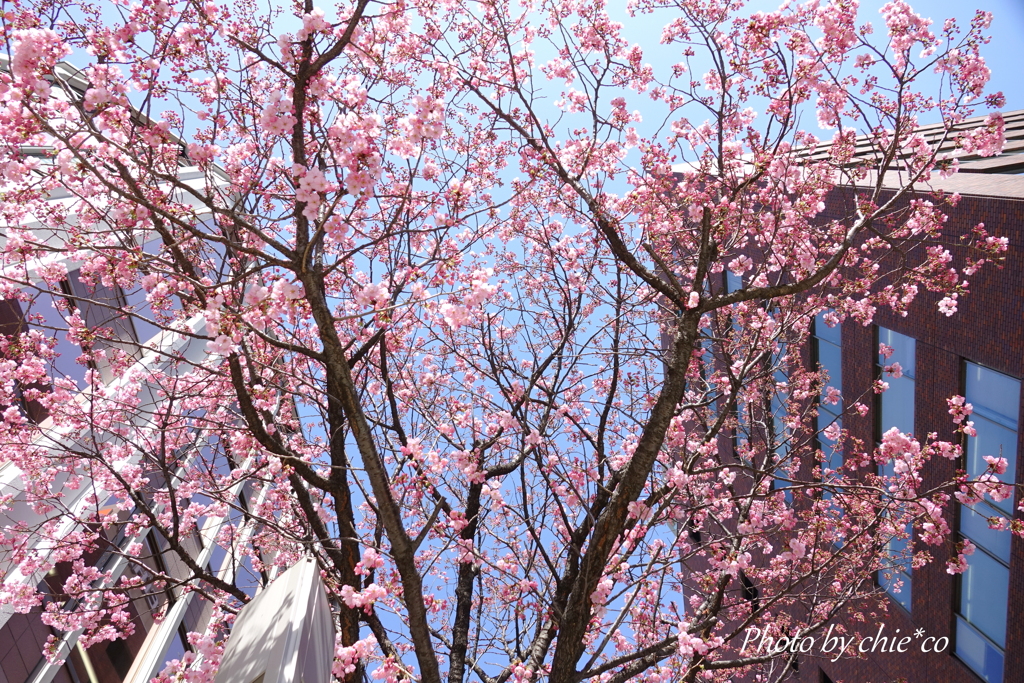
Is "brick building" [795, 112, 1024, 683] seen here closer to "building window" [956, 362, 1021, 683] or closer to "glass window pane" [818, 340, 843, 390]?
"building window" [956, 362, 1021, 683]

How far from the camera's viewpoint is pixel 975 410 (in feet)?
33.8

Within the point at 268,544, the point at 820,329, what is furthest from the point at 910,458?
the point at 268,544

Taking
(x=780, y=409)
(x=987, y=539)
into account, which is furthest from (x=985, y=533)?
(x=780, y=409)

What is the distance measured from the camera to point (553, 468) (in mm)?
8305

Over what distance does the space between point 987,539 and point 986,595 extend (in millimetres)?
990

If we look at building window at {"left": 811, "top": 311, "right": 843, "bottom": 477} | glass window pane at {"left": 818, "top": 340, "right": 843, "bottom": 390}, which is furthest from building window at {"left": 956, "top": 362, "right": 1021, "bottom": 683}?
glass window pane at {"left": 818, "top": 340, "right": 843, "bottom": 390}

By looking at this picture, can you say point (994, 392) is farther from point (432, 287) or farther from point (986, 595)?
point (432, 287)

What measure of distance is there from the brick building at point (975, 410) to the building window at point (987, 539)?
0.06ft

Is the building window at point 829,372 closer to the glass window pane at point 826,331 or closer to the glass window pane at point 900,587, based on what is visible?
the glass window pane at point 826,331

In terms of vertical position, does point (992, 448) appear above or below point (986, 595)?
above

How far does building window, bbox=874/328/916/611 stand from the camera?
474 inches

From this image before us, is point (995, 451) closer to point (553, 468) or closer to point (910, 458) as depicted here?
point (910, 458)

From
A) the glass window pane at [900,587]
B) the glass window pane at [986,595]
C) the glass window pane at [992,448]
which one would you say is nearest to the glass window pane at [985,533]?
the glass window pane at [986,595]

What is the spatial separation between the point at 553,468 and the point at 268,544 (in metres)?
7.92
